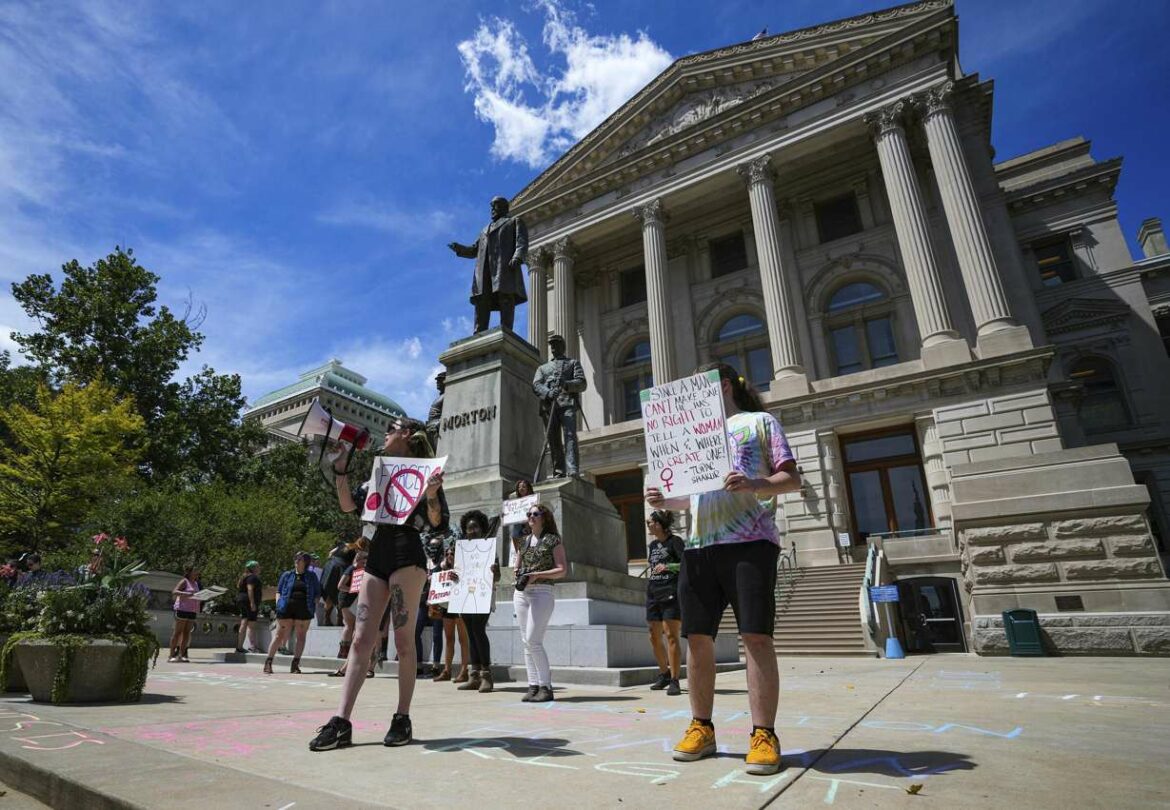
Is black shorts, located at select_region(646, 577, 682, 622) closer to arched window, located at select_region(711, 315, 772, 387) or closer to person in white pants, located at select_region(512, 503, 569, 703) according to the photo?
person in white pants, located at select_region(512, 503, 569, 703)

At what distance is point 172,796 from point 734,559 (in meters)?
2.52

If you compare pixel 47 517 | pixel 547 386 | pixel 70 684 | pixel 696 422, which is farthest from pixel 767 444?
pixel 47 517

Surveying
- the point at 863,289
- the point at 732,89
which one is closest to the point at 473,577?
the point at 863,289

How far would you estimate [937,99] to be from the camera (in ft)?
84.0

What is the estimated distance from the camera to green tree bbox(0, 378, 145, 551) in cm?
2506

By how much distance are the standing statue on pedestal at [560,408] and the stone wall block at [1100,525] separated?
32.2 feet

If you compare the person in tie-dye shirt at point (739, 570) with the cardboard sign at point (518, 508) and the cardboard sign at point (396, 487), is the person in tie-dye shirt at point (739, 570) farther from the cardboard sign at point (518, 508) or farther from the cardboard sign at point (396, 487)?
the cardboard sign at point (518, 508)

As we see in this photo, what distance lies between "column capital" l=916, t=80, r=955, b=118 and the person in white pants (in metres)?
27.7

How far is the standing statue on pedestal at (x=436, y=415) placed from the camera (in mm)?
11438

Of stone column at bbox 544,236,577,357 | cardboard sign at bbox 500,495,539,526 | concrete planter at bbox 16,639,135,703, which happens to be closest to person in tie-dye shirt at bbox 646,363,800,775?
cardboard sign at bbox 500,495,539,526

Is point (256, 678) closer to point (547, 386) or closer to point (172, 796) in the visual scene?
point (547, 386)

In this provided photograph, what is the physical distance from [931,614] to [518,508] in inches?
636

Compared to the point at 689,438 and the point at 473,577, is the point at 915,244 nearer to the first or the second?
the point at 473,577

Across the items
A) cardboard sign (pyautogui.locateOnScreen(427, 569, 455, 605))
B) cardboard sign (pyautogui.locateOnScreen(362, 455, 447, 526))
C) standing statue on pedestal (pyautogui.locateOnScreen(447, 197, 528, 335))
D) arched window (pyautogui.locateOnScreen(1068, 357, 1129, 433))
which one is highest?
arched window (pyautogui.locateOnScreen(1068, 357, 1129, 433))
